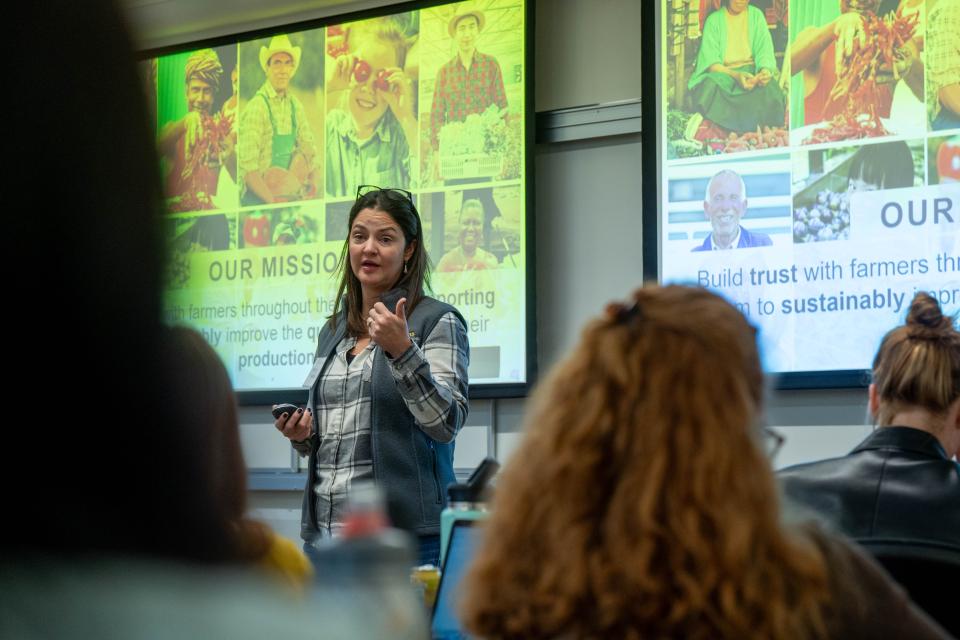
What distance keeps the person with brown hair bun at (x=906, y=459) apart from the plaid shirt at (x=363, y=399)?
878mm

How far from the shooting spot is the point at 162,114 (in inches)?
11.5

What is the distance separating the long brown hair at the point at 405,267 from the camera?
2637 mm

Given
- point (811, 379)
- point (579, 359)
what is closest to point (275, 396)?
point (811, 379)

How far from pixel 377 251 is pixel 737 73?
1672 millimetres

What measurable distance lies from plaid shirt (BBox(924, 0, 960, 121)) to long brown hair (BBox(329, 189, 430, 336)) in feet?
5.72

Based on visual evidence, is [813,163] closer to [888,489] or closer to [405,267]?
[405,267]

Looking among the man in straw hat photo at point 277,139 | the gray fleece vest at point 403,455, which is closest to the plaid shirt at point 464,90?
the man in straw hat photo at point 277,139

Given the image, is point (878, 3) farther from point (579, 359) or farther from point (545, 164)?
point (579, 359)

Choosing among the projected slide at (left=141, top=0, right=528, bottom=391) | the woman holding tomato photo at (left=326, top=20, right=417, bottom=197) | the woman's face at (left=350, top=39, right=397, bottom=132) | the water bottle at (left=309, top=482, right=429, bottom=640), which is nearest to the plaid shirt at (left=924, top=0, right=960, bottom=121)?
the projected slide at (left=141, top=0, right=528, bottom=391)

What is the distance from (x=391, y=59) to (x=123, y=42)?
165 inches

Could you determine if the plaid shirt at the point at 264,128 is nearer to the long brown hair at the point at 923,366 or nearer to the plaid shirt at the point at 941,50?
the plaid shirt at the point at 941,50

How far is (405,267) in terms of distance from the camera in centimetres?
270

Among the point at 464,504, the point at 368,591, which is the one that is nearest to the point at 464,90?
the point at 464,504

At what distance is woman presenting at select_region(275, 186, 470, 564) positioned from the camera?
2.34 metres
